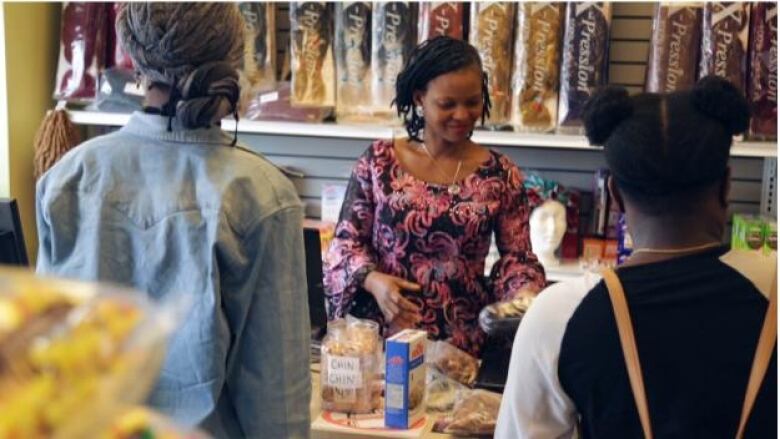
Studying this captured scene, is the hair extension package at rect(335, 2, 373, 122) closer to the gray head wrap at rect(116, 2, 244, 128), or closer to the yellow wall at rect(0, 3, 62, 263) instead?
the yellow wall at rect(0, 3, 62, 263)

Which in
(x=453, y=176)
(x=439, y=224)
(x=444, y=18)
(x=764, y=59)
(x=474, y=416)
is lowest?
(x=474, y=416)

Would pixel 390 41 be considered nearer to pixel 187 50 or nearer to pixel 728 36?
pixel 728 36

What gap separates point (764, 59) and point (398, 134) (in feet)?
3.93

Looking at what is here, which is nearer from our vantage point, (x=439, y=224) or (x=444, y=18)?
(x=439, y=224)

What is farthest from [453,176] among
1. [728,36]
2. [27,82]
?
[27,82]

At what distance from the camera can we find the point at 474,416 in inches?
71.0

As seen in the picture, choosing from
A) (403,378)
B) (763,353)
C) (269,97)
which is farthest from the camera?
(269,97)

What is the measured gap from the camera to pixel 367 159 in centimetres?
249

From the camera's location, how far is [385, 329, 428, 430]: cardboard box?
1792mm

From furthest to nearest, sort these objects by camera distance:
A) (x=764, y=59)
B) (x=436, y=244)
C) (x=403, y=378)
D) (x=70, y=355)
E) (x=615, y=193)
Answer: (x=764, y=59) < (x=436, y=244) < (x=403, y=378) < (x=615, y=193) < (x=70, y=355)

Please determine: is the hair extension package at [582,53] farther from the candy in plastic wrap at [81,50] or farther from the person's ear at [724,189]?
the person's ear at [724,189]

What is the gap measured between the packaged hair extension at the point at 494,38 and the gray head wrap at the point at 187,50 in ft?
5.78

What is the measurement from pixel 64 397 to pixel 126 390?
0.11 feet

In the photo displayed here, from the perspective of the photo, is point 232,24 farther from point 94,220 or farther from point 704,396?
point 704,396
